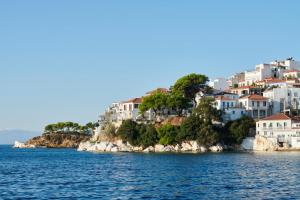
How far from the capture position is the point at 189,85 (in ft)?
423

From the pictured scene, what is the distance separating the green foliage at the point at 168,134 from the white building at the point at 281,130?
17628 mm

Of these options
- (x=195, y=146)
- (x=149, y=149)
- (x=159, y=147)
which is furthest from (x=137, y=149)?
(x=195, y=146)

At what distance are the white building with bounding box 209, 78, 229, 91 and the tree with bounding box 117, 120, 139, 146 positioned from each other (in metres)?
42.7

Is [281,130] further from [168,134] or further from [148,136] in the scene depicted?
[148,136]

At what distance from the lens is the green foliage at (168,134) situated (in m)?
115

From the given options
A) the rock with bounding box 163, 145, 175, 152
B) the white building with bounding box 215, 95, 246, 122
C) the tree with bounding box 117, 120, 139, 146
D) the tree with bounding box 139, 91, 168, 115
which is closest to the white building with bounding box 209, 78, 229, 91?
the white building with bounding box 215, 95, 246, 122

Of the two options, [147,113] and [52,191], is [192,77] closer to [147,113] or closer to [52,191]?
[147,113]

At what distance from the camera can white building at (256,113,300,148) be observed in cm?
10650

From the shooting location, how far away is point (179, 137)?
113375mm

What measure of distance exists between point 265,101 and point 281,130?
19.1 m

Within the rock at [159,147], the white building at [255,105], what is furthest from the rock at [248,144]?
the rock at [159,147]

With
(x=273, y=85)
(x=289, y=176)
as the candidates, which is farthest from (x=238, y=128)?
(x=289, y=176)

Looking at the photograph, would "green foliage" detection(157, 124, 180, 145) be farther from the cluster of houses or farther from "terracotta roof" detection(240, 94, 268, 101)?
"terracotta roof" detection(240, 94, 268, 101)

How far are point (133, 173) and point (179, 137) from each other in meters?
52.2
